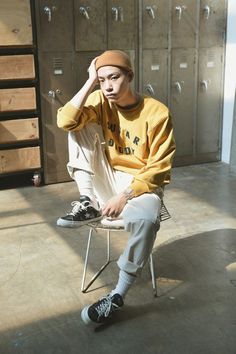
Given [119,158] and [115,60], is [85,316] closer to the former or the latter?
[119,158]

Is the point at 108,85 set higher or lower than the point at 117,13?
lower

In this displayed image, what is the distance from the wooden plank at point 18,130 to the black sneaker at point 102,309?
2.27 m

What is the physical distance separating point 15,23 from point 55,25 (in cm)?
35

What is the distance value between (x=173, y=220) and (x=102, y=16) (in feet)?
6.50

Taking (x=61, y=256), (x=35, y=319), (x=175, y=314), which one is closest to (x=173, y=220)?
(x=61, y=256)

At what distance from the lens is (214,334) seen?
2156 millimetres

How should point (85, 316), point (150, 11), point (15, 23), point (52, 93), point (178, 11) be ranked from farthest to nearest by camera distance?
point (178, 11), point (150, 11), point (52, 93), point (15, 23), point (85, 316)

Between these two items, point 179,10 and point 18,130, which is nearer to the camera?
point 18,130

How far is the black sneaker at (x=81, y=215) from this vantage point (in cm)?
225

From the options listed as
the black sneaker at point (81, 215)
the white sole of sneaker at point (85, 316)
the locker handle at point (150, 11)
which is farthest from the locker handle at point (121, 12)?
the white sole of sneaker at point (85, 316)

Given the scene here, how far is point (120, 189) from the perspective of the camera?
2518mm

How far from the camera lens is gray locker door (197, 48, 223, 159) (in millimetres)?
4816

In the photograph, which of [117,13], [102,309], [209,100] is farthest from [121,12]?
[102,309]

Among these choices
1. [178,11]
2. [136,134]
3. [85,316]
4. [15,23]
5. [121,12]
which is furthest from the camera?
[178,11]
